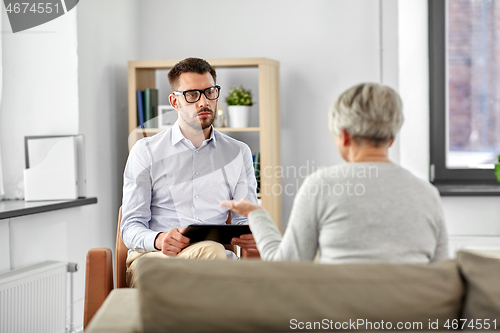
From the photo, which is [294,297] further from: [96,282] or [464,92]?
[464,92]

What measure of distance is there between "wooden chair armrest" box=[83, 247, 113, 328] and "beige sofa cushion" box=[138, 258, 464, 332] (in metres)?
0.78

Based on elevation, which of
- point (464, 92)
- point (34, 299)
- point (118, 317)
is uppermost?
point (464, 92)

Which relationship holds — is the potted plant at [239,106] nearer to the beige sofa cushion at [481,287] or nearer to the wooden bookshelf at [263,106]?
the wooden bookshelf at [263,106]

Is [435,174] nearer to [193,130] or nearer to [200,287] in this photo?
[193,130]

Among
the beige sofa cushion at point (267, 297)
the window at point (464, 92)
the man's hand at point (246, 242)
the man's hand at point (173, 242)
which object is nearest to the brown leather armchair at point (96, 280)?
the man's hand at point (173, 242)

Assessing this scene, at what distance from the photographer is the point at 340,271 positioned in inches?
34.2

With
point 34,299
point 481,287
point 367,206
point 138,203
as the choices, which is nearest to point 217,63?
point 138,203

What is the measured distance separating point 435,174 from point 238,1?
181cm

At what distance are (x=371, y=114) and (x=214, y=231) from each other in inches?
30.3

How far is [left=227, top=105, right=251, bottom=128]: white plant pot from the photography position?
3289 millimetres

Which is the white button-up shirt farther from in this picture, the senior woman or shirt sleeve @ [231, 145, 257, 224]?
the senior woman

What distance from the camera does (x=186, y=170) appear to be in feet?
6.82

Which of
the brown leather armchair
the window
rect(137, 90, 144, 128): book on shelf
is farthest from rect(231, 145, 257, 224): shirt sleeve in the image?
the window

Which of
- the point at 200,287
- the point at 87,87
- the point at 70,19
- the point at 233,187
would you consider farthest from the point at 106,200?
the point at 200,287
